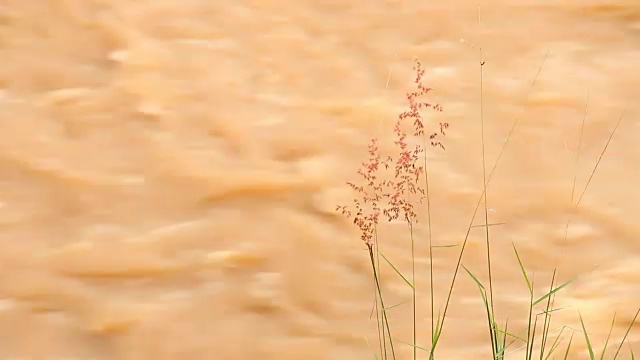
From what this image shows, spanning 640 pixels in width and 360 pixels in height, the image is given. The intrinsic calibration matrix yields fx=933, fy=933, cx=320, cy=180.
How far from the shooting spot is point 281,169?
6.03ft

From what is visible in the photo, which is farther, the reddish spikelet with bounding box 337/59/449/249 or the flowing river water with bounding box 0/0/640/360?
the flowing river water with bounding box 0/0/640/360

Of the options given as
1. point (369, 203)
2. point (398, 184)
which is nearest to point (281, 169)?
point (369, 203)

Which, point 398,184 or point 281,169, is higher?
point 281,169

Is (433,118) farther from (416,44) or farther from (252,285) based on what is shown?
(252,285)

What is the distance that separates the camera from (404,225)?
1752 millimetres

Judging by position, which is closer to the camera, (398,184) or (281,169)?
(398,184)

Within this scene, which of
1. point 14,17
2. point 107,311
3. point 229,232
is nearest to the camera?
point 107,311

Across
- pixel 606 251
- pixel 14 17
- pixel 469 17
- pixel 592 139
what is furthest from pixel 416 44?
pixel 14 17

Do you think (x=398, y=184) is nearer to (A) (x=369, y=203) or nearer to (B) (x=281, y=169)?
(A) (x=369, y=203)

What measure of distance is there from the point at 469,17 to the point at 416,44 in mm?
158

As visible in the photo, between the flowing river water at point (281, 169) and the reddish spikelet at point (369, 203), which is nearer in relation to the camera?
the reddish spikelet at point (369, 203)

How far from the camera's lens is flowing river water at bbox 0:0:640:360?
5.27 feet

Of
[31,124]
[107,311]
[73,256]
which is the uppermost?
[31,124]

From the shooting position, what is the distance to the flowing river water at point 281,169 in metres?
1.61
